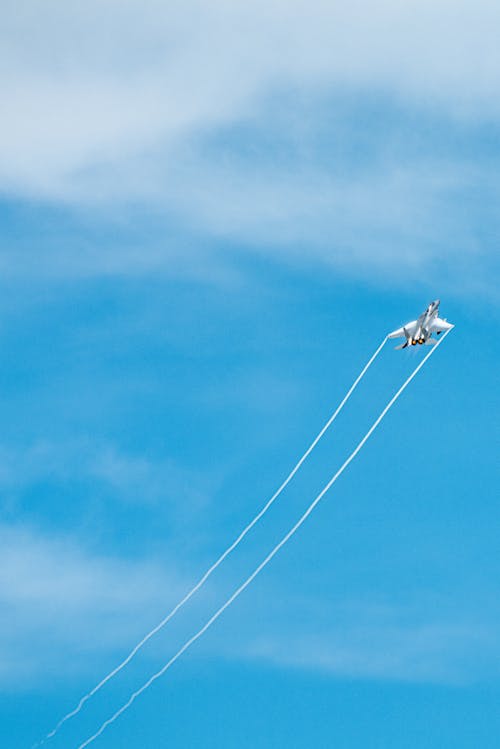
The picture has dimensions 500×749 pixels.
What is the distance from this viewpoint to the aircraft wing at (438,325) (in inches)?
4035

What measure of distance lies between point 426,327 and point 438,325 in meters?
1.24

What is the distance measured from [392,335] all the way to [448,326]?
18.7 feet

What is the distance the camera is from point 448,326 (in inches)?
4038

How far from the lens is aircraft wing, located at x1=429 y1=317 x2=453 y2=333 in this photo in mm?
102500

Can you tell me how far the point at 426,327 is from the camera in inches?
4035

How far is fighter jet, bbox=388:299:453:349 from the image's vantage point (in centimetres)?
10219

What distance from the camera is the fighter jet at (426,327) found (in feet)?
335

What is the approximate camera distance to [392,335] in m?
104

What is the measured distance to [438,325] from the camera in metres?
103
